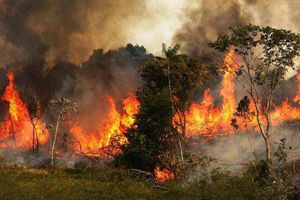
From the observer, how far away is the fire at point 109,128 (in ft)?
291

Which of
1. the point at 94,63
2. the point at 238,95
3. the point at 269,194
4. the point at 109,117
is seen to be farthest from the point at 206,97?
the point at 269,194

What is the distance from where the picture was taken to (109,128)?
91.2 meters

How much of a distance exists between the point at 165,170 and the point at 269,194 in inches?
705

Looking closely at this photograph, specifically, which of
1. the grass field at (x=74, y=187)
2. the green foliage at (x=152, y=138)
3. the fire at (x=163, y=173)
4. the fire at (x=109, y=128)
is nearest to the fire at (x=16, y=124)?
the fire at (x=109, y=128)

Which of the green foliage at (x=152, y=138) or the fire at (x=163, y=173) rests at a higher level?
the green foliage at (x=152, y=138)

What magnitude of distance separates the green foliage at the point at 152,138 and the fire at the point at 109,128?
44732 millimetres

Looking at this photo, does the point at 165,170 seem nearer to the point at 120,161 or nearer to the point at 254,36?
the point at 120,161

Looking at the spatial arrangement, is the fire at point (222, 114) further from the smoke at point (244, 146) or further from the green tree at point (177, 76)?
the green tree at point (177, 76)

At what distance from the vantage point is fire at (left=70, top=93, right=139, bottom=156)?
88562 millimetres

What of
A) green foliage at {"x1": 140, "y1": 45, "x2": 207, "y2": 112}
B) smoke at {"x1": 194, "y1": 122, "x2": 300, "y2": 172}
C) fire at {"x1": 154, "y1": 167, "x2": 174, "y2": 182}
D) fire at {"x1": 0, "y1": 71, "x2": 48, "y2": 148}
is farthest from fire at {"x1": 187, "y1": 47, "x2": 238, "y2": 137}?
fire at {"x1": 0, "y1": 71, "x2": 48, "y2": 148}

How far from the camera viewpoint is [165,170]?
130 feet

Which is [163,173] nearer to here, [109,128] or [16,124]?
[109,128]

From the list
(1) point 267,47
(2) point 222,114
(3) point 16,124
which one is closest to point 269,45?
(1) point 267,47

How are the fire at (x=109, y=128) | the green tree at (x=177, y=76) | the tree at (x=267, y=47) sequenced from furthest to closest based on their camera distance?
the fire at (x=109, y=128) → the green tree at (x=177, y=76) → the tree at (x=267, y=47)
